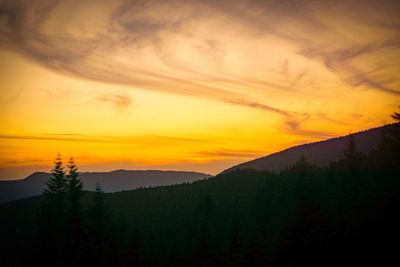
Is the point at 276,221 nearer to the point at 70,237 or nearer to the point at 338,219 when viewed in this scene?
the point at 338,219

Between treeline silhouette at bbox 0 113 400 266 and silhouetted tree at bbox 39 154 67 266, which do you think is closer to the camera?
treeline silhouette at bbox 0 113 400 266

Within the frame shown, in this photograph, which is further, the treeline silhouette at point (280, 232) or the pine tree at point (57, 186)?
the pine tree at point (57, 186)

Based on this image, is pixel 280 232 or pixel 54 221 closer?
pixel 54 221

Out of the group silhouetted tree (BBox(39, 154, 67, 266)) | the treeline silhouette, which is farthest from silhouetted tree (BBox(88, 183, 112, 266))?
silhouetted tree (BBox(39, 154, 67, 266))

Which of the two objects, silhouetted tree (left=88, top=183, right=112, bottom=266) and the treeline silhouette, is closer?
the treeline silhouette

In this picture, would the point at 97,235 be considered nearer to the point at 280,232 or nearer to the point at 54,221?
the point at 54,221

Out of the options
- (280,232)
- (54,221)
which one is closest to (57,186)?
(54,221)

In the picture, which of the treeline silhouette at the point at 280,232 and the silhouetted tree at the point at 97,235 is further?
the silhouetted tree at the point at 97,235

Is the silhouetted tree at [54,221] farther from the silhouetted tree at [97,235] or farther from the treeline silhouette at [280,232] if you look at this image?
the silhouetted tree at [97,235]

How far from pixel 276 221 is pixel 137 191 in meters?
124

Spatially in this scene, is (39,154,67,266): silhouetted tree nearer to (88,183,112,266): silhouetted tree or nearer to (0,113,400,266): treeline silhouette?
(0,113,400,266): treeline silhouette

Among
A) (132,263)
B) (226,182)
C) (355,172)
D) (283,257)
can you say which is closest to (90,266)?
(132,263)

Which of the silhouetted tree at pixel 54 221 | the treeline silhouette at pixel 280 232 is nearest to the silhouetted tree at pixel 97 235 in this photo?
the treeline silhouette at pixel 280 232

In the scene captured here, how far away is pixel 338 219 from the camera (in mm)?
48375
